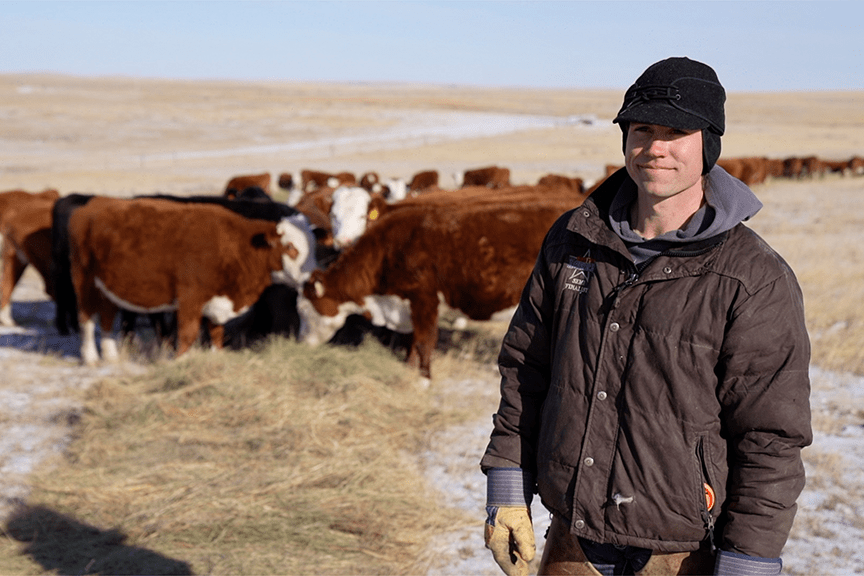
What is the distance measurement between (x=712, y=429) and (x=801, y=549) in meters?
2.64

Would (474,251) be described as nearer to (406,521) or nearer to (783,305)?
(406,521)

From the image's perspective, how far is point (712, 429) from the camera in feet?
6.24

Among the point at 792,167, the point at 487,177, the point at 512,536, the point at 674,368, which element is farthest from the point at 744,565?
the point at 792,167

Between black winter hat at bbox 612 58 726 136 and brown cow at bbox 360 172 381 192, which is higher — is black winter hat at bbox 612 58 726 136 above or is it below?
above

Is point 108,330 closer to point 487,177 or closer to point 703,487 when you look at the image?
point 703,487

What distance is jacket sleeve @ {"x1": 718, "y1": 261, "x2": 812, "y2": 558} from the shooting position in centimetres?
181

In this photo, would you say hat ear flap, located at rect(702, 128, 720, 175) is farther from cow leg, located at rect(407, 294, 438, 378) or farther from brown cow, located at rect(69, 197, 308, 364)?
brown cow, located at rect(69, 197, 308, 364)

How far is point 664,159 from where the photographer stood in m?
1.91

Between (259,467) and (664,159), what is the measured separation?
381cm

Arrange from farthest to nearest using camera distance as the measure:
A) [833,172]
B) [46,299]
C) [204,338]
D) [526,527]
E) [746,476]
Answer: [833,172], [46,299], [204,338], [526,527], [746,476]

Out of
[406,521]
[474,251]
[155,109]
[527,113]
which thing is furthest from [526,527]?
[527,113]

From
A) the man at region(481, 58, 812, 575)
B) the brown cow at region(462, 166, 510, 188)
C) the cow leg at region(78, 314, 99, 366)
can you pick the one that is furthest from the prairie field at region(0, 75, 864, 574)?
the brown cow at region(462, 166, 510, 188)

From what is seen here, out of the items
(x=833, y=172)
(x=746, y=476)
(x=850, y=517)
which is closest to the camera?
(x=746, y=476)

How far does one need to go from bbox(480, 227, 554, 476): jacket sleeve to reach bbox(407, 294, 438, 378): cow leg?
4806 millimetres
